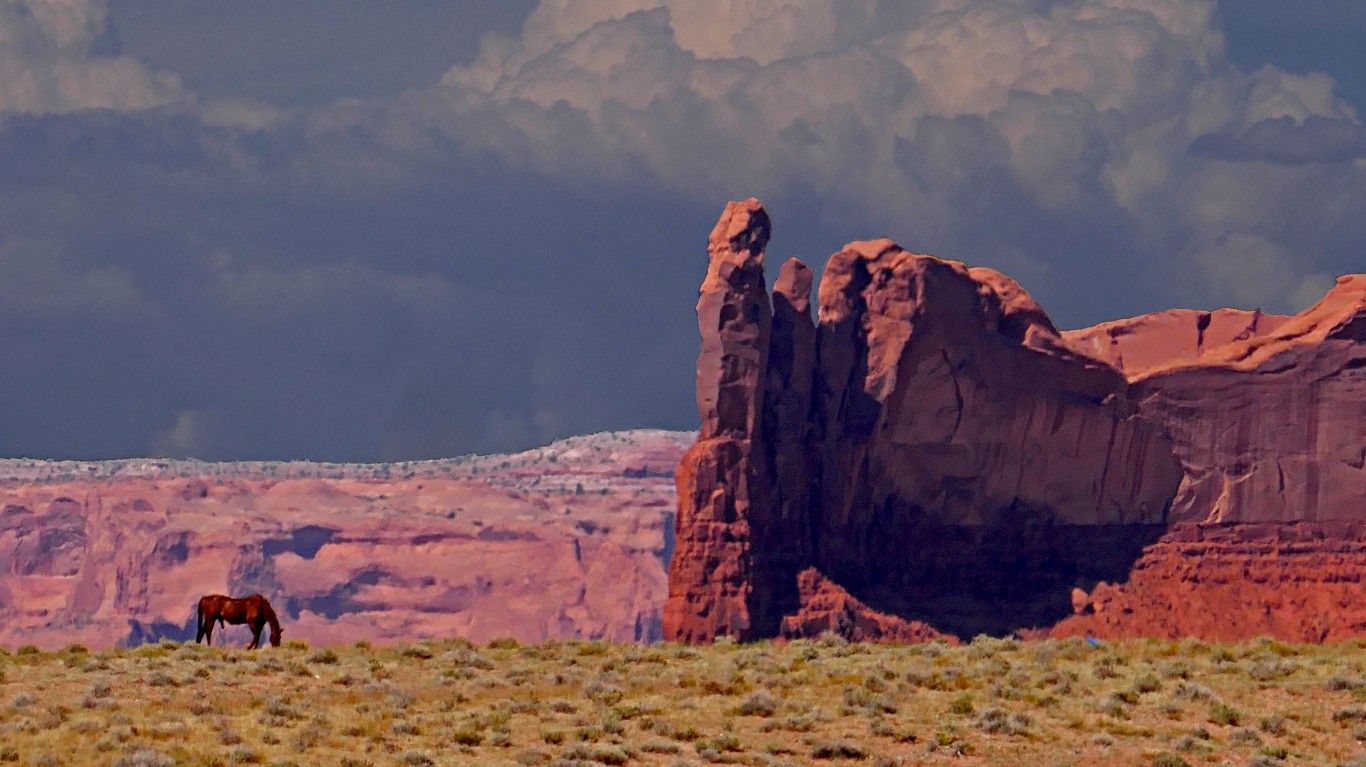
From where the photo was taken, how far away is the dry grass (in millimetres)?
46219

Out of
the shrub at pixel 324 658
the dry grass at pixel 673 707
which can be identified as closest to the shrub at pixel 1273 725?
the dry grass at pixel 673 707

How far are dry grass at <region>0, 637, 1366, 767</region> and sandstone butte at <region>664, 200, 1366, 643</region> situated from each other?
78605 mm

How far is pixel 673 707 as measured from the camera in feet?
166

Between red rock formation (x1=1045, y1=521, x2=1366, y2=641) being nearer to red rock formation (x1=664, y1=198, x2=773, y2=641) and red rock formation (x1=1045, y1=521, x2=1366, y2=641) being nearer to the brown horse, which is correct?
red rock formation (x1=664, y1=198, x2=773, y2=641)

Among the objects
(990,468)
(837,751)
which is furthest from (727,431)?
(837,751)

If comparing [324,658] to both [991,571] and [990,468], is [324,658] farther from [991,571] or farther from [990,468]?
[990,468]

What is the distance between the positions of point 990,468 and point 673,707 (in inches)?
3904

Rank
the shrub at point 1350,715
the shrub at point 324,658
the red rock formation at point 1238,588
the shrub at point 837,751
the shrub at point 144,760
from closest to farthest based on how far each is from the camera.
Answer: the shrub at point 144,760 < the shrub at point 837,751 < the shrub at point 1350,715 < the shrub at point 324,658 < the red rock formation at point 1238,588

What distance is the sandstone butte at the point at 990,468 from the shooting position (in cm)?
13825

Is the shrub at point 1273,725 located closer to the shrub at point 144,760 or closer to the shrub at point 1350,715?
the shrub at point 1350,715

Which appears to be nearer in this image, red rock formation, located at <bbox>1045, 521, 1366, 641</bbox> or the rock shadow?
red rock formation, located at <bbox>1045, 521, 1366, 641</bbox>

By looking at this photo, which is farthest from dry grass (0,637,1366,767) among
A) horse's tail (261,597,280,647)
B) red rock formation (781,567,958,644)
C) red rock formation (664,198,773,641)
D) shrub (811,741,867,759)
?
red rock formation (664,198,773,641)

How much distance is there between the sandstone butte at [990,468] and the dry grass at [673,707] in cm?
7860

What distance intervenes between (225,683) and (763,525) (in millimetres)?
87295
